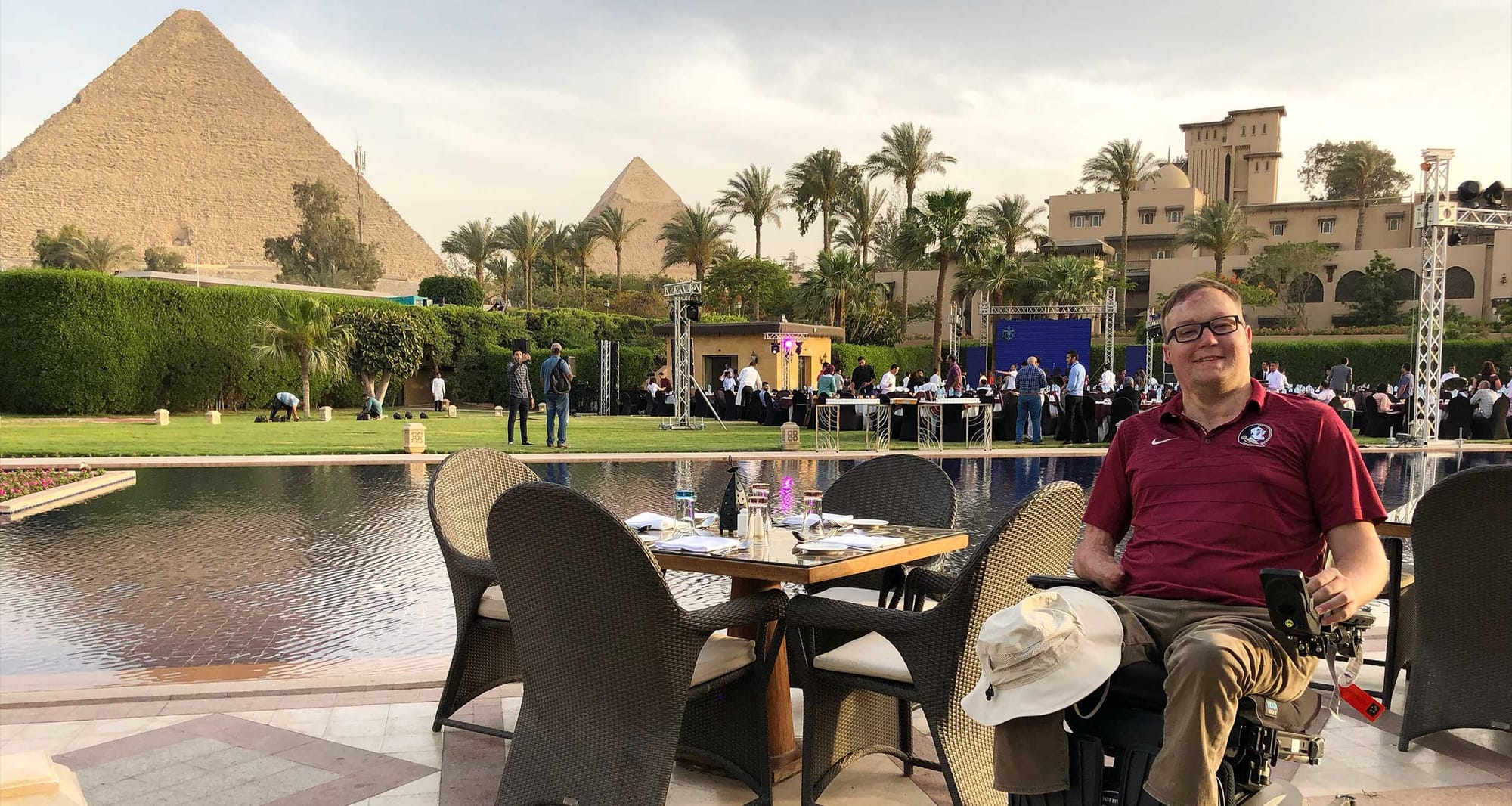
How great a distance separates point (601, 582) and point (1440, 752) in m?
2.91

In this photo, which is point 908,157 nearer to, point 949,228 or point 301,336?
point 949,228

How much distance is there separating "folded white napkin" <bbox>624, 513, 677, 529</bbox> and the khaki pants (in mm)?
1550

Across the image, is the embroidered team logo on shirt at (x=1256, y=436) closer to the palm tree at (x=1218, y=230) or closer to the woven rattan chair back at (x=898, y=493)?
the woven rattan chair back at (x=898, y=493)

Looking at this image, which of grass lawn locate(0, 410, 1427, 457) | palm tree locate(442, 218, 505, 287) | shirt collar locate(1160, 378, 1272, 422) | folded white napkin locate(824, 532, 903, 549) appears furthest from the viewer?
palm tree locate(442, 218, 505, 287)

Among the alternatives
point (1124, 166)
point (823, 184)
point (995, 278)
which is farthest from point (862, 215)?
point (1124, 166)

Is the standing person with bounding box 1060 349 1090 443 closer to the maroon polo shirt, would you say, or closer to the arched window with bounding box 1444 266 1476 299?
the maroon polo shirt

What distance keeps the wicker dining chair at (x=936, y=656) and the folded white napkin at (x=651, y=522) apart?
73cm

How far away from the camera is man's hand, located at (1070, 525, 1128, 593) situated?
2.63 m

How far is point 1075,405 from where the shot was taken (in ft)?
56.5

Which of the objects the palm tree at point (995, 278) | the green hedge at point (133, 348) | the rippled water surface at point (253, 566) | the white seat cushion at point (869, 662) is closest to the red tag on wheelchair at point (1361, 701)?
the white seat cushion at point (869, 662)

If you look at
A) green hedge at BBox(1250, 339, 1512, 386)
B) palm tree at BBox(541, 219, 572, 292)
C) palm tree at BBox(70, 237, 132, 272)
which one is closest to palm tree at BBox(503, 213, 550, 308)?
palm tree at BBox(541, 219, 572, 292)

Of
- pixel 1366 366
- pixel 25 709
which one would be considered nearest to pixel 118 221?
pixel 1366 366

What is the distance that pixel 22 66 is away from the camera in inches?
3457

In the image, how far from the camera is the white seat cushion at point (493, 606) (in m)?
3.33
